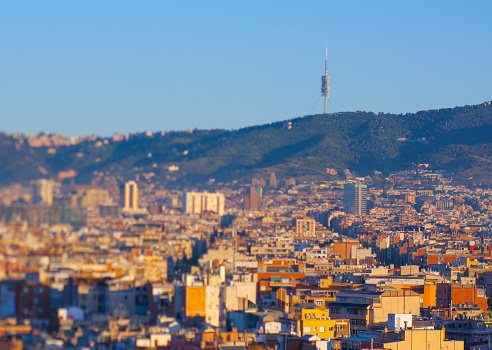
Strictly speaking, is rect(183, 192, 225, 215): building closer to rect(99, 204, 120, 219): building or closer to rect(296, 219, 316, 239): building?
rect(99, 204, 120, 219): building

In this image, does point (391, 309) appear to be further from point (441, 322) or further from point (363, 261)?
point (363, 261)

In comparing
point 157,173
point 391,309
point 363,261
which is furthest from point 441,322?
point 363,261

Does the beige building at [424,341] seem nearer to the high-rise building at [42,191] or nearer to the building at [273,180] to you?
the high-rise building at [42,191]

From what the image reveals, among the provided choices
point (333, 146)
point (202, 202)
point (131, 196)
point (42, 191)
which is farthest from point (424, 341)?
point (333, 146)

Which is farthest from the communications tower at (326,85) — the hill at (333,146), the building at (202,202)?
the building at (202,202)

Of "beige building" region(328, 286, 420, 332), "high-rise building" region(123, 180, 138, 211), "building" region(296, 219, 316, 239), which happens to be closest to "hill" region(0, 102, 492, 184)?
"building" region(296, 219, 316, 239)
